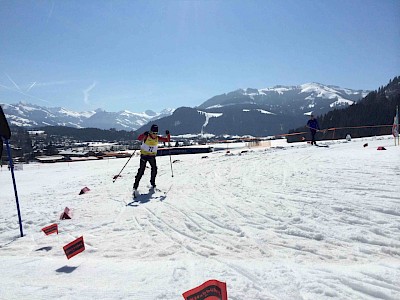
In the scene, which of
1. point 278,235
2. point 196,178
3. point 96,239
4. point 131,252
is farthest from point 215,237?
point 196,178

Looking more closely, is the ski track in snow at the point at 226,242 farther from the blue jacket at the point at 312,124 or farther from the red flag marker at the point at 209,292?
the blue jacket at the point at 312,124

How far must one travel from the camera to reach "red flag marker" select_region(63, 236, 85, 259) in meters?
4.43

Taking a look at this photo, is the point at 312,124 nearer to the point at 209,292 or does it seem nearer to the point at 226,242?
the point at 226,242

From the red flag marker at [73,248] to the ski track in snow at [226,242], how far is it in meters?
0.13

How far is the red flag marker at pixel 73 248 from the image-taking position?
443cm

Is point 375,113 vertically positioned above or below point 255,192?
above

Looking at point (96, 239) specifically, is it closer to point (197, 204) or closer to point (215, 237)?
point (215, 237)

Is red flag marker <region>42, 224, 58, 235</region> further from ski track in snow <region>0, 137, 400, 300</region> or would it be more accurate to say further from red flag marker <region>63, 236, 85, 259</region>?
red flag marker <region>63, 236, 85, 259</region>

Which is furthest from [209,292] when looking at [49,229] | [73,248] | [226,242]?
[49,229]

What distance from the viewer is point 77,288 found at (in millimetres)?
3381

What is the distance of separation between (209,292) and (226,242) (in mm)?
1889

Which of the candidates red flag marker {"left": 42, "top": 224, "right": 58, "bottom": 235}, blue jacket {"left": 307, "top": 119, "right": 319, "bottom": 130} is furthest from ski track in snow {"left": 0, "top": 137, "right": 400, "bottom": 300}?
blue jacket {"left": 307, "top": 119, "right": 319, "bottom": 130}

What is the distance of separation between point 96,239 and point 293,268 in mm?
3433

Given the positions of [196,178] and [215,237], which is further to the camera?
[196,178]
